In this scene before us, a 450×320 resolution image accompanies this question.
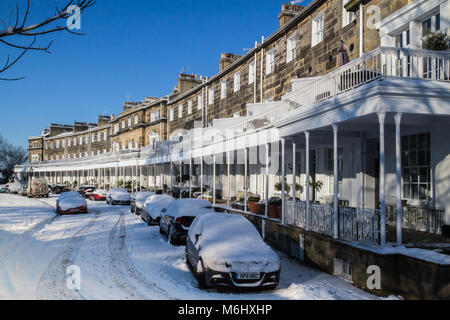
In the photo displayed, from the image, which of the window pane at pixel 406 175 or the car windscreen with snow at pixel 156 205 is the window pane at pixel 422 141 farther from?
the car windscreen with snow at pixel 156 205

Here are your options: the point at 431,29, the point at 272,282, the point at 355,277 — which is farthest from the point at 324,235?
the point at 431,29

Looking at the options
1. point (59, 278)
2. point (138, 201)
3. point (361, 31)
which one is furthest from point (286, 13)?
point (59, 278)

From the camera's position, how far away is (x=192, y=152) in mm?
23406

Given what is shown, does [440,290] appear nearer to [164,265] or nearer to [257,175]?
[164,265]

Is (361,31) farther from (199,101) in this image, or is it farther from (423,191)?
(199,101)

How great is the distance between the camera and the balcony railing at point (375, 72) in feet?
27.8

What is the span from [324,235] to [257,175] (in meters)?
11.5

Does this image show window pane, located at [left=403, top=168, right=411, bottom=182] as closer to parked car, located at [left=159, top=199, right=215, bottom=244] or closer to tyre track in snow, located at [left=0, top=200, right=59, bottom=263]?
parked car, located at [left=159, top=199, right=215, bottom=244]

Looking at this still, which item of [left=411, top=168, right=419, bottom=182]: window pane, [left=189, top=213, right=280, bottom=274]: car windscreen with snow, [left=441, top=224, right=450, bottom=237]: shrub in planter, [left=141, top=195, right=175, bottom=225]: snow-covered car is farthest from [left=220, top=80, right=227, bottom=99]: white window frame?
[left=441, top=224, right=450, bottom=237]: shrub in planter

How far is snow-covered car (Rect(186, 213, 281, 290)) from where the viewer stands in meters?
7.52

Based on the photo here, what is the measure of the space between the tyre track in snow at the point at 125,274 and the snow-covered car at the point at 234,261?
946 mm

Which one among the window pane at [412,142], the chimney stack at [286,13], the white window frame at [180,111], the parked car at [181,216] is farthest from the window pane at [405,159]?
the white window frame at [180,111]

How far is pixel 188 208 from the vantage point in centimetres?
1311

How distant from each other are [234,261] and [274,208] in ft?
21.1
